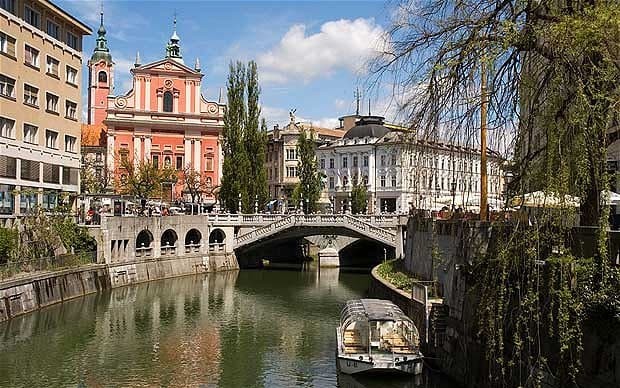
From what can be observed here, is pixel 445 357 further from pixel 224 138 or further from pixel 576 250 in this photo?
pixel 224 138

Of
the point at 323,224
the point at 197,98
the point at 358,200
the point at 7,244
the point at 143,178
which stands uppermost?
the point at 197,98

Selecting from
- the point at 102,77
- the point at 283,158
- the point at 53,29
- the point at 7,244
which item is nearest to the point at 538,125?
the point at 7,244

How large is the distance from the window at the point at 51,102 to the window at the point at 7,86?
4182 millimetres

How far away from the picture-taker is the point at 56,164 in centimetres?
5062

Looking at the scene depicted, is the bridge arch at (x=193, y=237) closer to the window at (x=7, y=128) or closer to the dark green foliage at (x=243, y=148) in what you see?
the dark green foliage at (x=243, y=148)

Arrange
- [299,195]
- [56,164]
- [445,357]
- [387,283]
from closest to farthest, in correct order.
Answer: [445,357] → [387,283] → [56,164] → [299,195]

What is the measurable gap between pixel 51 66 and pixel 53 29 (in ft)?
8.67

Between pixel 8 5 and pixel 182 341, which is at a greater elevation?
pixel 8 5

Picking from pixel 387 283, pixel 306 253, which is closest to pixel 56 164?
pixel 387 283

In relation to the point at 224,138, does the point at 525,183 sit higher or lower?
lower

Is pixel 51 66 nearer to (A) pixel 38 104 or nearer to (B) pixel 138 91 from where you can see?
(A) pixel 38 104

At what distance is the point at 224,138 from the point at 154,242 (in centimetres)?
1612

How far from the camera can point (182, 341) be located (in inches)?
1251

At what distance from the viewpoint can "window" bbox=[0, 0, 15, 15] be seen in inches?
1711
